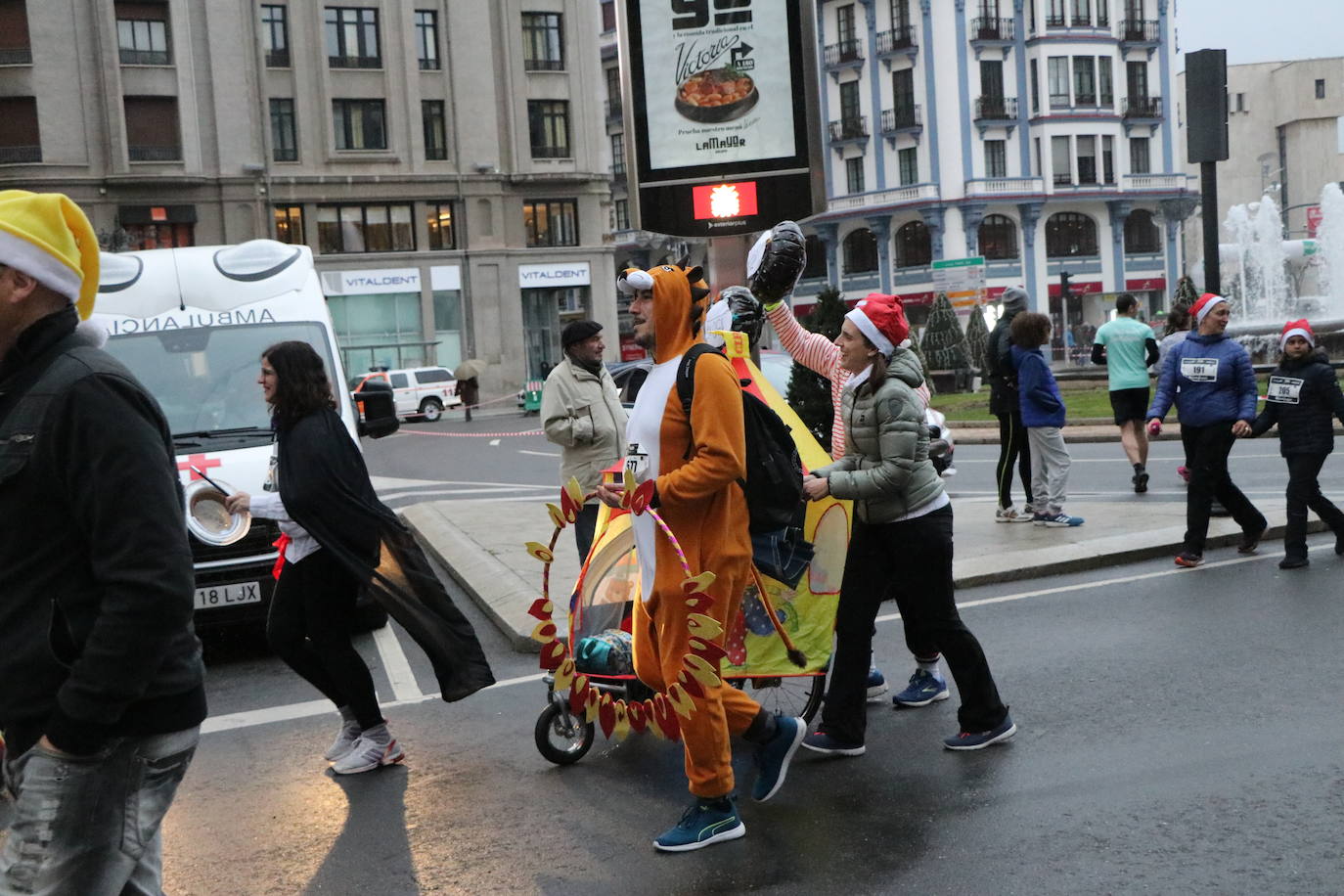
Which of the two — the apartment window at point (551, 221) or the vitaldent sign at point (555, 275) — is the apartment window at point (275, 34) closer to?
the apartment window at point (551, 221)

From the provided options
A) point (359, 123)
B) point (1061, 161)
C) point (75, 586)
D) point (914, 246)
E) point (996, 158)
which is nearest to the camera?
point (75, 586)

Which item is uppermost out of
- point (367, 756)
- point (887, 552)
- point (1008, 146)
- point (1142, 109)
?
point (1142, 109)

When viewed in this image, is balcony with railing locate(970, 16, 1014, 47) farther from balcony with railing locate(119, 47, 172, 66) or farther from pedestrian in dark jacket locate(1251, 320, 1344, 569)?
pedestrian in dark jacket locate(1251, 320, 1344, 569)

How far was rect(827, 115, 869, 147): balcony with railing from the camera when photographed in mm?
65875

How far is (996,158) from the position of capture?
64562 mm

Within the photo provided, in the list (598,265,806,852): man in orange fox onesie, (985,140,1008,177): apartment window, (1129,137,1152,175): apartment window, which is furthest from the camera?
(1129,137,1152,175): apartment window

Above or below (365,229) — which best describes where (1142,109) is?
above

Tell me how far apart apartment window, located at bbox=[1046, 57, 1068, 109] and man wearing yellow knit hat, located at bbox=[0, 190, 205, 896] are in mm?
66937

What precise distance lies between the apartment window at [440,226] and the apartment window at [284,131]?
505 cm

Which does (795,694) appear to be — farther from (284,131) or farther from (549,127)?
(549,127)

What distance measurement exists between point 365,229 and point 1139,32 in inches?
1554

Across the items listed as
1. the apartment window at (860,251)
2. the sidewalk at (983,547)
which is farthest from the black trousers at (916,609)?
the apartment window at (860,251)

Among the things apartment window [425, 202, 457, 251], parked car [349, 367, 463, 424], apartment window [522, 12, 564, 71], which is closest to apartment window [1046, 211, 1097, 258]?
apartment window [522, 12, 564, 71]

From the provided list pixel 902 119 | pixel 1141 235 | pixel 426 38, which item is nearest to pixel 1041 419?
pixel 426 38
